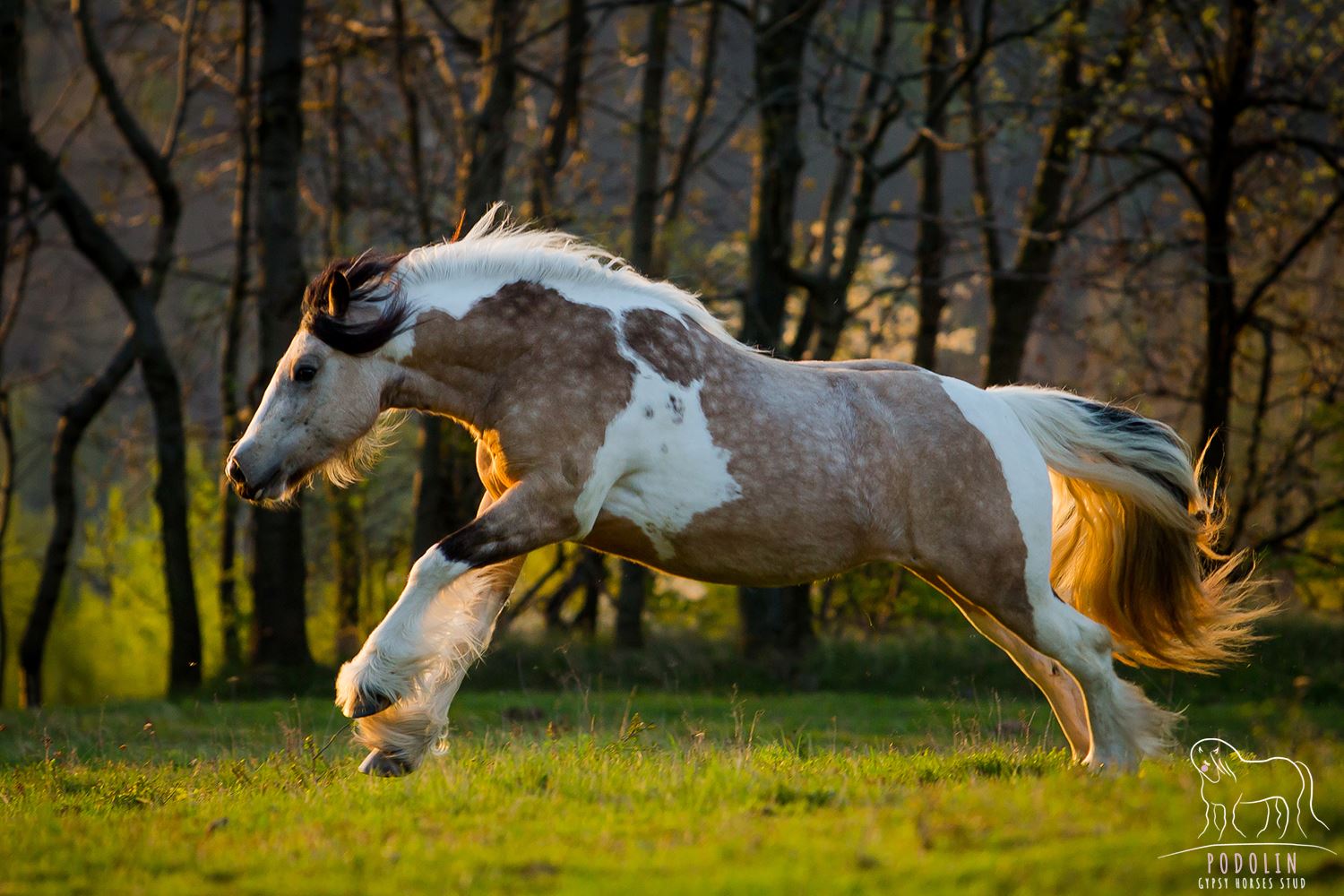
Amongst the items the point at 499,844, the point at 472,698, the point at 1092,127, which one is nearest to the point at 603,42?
the point at 1092,127

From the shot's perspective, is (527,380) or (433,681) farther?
(527,380)

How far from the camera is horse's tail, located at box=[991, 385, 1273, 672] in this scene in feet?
22.9

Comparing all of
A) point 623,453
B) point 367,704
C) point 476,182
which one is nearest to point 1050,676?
point 623,453

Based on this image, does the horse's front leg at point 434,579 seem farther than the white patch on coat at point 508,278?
No

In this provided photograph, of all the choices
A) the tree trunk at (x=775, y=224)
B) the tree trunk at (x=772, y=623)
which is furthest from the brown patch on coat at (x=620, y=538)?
the tree trunk at (x=772, y=623)

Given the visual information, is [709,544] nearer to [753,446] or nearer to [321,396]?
[753,446]

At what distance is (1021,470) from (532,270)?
2.58m

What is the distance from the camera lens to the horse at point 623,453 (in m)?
5.80

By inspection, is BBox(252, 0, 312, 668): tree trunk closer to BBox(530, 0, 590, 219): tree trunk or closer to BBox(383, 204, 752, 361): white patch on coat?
BBox(530, 0, 590, 219): tree trunk

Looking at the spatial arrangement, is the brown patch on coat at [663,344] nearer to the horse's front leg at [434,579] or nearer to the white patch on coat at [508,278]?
the white patch on coat at [508,278]

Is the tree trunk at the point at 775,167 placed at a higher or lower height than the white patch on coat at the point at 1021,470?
higher

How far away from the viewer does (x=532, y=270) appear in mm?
6246

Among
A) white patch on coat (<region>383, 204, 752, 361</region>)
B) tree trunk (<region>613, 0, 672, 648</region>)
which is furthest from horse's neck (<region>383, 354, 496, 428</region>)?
tree trunk (<region>613, 0, 672, 648</region>)

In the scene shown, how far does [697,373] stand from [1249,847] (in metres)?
3.18
